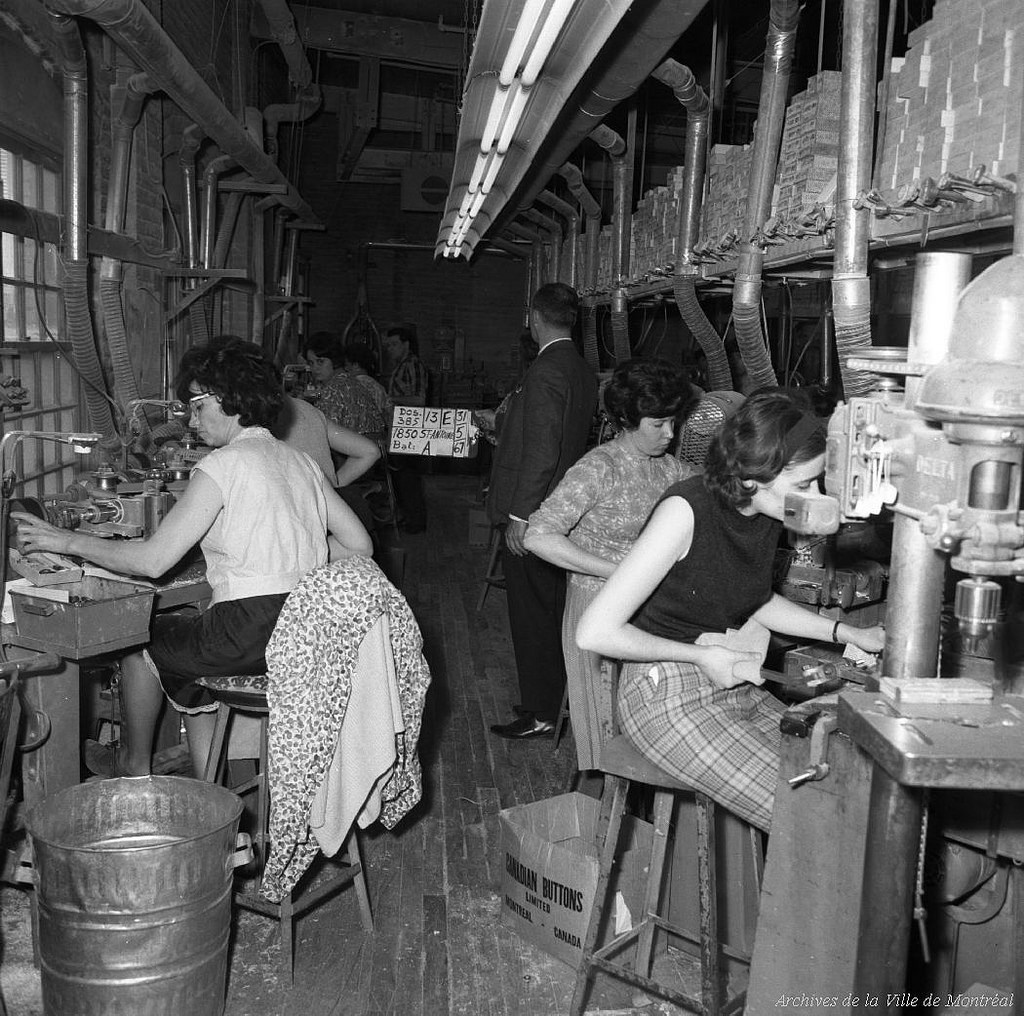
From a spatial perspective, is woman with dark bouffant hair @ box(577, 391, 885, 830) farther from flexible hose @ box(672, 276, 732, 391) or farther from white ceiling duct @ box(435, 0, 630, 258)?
flexible hose @ box(672, 276, 732, 391)

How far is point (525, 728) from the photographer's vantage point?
489 centimetres

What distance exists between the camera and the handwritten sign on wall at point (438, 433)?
296 inches

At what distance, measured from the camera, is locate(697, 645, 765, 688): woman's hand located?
8.17 ft

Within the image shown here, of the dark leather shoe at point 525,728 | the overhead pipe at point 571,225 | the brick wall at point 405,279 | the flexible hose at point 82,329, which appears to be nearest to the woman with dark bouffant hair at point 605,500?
the dark leather shoe at point 525,728

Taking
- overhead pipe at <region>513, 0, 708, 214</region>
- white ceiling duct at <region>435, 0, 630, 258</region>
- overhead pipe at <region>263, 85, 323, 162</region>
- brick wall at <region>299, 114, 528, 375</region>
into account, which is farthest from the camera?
brick wall at <region>299, 114, 528, 375</region>

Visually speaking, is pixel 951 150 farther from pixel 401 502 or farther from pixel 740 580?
pixel 401 502

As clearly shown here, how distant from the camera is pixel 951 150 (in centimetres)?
279

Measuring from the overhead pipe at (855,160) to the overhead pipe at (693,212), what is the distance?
6.17 feet

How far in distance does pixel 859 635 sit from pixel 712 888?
2.34 ft

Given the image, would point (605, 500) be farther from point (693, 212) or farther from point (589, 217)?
point (589, 217)

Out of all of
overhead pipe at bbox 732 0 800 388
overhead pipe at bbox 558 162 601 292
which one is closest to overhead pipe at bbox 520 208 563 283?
overhead pipe at bbox 558 162 601 292

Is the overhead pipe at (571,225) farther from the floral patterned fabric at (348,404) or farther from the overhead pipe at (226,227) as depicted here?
the overhead pipe at (226,227)

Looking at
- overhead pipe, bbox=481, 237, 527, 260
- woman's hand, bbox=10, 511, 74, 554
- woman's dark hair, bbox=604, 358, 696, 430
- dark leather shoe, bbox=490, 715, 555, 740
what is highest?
overhead pipe, bbox=481, 237, 527, 260

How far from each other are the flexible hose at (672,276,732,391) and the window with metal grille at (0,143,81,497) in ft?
10.0
